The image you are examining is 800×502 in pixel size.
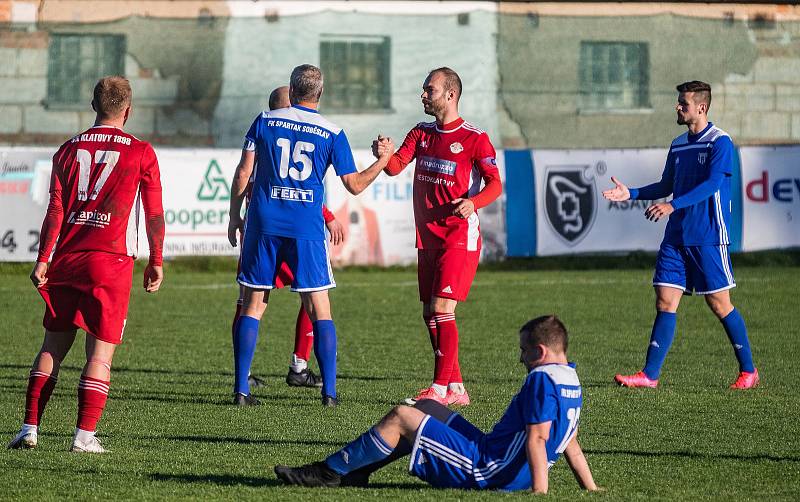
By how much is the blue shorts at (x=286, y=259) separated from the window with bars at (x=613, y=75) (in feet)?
57.1

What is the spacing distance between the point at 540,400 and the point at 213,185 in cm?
1359

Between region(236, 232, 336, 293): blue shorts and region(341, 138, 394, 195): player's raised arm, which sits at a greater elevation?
region(341, 138, 394, 195): player's raised arm

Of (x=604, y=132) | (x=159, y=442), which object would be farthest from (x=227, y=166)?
(x=159, y=442)

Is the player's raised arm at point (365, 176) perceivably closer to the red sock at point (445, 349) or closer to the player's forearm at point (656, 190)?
the red sock at point (445, 349)

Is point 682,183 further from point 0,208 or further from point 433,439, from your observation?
point 0,208

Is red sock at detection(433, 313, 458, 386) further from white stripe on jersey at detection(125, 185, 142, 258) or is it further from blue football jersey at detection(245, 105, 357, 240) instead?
white stripe on jersey at detection(125, 185, 142, 258)

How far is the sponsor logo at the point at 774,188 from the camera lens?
65.3 feet

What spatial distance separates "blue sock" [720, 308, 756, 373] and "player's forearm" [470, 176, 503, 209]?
2035 millimetres

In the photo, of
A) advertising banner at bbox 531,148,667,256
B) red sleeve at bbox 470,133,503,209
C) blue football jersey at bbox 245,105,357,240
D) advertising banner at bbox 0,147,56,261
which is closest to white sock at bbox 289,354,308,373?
blue football jersey at bbox 245,105,357,240

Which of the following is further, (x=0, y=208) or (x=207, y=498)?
(x=0, y=208)

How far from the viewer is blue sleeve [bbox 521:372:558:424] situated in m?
5.42

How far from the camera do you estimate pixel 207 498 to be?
5.70 m

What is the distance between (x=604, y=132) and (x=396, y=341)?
45.1ft

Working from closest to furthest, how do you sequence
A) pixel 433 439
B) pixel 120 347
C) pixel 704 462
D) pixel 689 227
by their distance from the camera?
pixel 433 439
pixel 704 462
pixel 689 227
pixel 120 347
